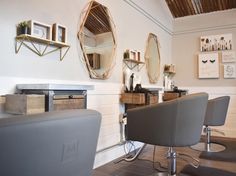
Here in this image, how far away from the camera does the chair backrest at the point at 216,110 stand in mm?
3098

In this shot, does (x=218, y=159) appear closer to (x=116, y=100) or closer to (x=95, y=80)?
(x=116, y=100)

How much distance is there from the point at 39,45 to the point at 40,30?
5.0 inches

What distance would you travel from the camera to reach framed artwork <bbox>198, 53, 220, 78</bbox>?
4480 mm

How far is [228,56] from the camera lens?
14.4 ft

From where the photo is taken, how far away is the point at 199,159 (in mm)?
2902

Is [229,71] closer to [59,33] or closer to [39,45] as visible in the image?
[59,33]

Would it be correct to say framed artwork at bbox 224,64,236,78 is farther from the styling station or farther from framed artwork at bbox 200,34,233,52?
framed artwork at bbox 200,34,233,52

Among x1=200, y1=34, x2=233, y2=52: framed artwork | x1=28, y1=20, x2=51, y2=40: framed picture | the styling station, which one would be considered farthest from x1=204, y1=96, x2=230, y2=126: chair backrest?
x1=28, y1=20, x2=51, y2=40: framed picture

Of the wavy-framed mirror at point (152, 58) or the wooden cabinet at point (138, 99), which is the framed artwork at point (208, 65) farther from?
the wooden cabinet at point (138, 99)

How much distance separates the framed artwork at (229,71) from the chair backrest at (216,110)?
4.57 feet

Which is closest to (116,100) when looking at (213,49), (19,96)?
(19,96)

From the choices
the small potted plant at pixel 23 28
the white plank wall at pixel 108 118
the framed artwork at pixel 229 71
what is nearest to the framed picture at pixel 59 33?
the small potted plant at pixel 23 28

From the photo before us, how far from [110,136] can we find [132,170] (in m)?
0.49

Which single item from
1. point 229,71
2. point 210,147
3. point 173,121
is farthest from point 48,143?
point 229,71
